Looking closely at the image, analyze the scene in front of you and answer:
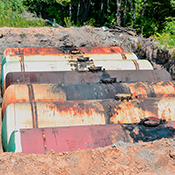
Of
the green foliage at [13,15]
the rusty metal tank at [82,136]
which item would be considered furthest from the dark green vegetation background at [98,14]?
the rusty metal tank at [82,136]

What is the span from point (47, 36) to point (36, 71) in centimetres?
503

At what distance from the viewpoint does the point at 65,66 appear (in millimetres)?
9500

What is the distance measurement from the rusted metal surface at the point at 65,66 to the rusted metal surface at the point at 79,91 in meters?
1.60

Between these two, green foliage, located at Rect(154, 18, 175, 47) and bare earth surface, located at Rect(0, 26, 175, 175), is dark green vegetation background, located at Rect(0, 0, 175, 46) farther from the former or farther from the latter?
bare earth surface, located at Rect(0, 26, 175, 175)

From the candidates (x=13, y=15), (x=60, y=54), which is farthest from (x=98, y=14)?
(x=60, y=54)

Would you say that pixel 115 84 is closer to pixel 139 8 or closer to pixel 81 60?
pixel 81 60

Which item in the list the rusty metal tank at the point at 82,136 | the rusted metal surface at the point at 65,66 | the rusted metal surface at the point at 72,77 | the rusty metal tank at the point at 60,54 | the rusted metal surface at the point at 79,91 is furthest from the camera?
the rusty metal tank at the point at 60,54

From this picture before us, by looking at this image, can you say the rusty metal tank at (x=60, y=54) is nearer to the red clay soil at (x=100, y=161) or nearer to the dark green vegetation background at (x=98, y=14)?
the dark green vegetation background at (x=98, y=14)

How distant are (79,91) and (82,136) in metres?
2.34

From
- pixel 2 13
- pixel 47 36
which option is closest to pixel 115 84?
pixel 47 36

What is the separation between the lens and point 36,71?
884cm

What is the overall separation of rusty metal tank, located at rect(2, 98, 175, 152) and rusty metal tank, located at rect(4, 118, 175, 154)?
614 millimetres

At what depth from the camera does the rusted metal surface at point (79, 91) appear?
23.0 ft

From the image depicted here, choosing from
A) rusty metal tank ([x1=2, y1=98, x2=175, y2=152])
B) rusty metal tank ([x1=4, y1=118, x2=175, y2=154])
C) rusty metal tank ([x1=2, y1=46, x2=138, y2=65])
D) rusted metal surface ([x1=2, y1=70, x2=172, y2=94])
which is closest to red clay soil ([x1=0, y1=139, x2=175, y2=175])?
rusty metal tank ([x1=4, y1=118, x2=175, y2=154])
